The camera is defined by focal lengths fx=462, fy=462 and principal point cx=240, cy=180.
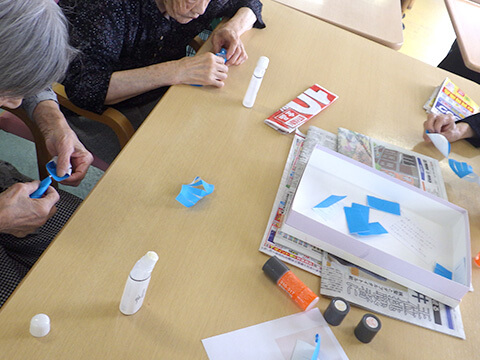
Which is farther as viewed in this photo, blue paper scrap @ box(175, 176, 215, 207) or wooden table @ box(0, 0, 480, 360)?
blue paper scrap @ box(175, 176, 215, 207)

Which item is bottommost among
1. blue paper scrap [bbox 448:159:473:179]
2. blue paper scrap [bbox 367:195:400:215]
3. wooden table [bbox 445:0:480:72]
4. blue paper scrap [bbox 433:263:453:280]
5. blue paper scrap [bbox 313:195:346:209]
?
blue paper scrap [bbox 433:263:453:280]

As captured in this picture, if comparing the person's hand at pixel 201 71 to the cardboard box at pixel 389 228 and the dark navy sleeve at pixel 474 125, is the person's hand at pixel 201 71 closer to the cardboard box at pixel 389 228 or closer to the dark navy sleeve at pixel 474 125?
the cardboard box at pixel 389 228

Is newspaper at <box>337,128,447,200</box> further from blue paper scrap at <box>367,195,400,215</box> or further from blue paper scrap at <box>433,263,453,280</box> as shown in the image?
blue paper scrap at <box>433,263,453,280</box>

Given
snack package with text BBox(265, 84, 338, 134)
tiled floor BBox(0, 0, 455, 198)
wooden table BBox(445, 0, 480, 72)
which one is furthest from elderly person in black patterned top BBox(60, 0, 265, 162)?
tiled floor BBox(0, 0, 455, 198)

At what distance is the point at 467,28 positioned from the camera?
242 centimetres

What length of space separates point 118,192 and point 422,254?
80 cm

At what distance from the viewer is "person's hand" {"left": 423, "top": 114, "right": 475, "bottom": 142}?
165 centimetres

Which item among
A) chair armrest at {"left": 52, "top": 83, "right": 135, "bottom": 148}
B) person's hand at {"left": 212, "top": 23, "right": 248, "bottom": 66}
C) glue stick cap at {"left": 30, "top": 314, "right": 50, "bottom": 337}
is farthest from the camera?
person's hand at {"left": 212, "top": 23, "right": 248, "bottom": 66}

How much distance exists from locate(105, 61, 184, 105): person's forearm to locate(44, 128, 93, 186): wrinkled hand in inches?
9.1

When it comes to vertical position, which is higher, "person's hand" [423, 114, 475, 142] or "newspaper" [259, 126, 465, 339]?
"person's hand" [423, 114, 475, 142]

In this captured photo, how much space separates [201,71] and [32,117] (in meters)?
0.56

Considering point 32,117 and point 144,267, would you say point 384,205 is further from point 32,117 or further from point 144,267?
point 32,117

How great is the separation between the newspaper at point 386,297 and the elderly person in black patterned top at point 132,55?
76 cm

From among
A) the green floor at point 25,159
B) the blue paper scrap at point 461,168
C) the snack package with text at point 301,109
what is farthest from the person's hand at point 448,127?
the green floor at point 25,159
